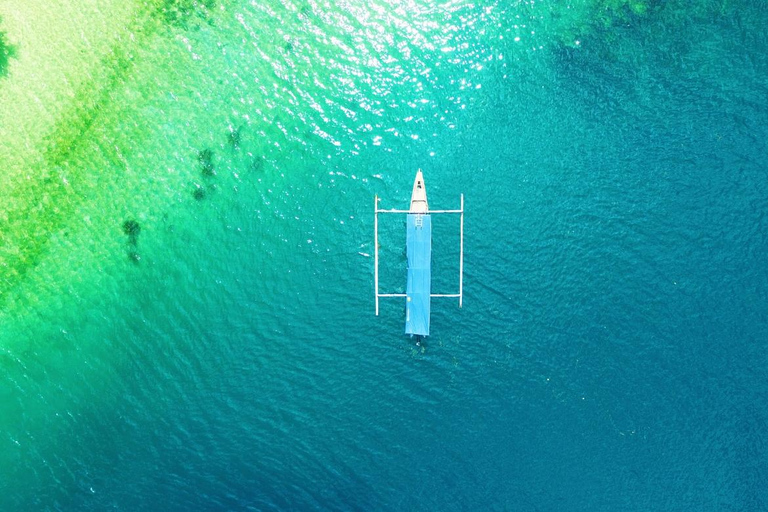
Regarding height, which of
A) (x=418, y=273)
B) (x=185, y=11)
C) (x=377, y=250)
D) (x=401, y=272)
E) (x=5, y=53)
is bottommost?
(x=418, y=273)

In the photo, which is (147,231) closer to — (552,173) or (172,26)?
(172,26)

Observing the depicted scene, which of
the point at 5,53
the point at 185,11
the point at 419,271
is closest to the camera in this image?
the point at 419,271

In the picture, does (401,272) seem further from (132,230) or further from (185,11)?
(185,11)

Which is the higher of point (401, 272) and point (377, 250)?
point (377, 250)

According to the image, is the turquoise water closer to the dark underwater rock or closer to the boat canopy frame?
the dark underwater rock

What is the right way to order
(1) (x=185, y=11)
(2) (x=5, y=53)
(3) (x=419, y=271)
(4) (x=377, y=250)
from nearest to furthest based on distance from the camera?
(3) (x=419, y=271)
(2) (x=5, y=53)
(4) (x=377, y=250)
(1) (x=185, y=11)

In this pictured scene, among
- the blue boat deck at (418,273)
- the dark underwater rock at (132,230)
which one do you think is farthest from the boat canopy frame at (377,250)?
the dark underwater rock at (132,230)

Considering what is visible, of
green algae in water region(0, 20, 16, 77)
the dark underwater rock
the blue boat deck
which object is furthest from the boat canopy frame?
green algae in water region(0, 20, 16, 77)

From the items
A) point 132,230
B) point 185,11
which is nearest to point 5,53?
point 185,11
